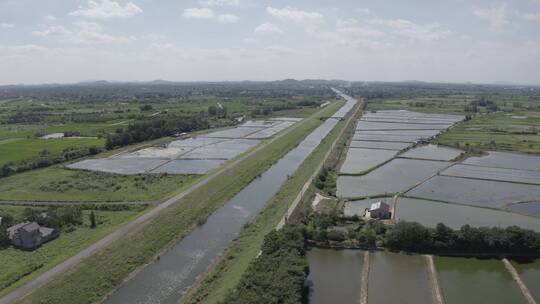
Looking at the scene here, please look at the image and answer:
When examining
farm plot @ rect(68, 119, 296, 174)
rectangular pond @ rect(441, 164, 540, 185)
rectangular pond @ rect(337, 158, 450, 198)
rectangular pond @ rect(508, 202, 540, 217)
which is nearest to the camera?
rectangular pond @ rect(508, 202, 540, 217)

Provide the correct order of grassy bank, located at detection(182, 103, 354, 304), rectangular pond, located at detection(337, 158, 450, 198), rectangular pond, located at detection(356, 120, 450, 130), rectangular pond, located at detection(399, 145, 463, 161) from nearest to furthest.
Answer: grassy bank, located at detection(182, 103, 354, 304), rectangular pond, located at detection(337, 158, 450, 198), rectangular pond, located at detection(399, 145, 463, 161), rectangular pond, located at detection(356, 120, 450, 130)

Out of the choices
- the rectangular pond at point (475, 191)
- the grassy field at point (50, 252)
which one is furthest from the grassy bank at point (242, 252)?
the rectangular pond at point (475, 191)

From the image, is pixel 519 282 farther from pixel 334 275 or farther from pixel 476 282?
pixel 334 275

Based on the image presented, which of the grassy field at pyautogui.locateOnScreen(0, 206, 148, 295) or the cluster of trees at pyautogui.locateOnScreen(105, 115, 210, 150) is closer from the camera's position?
the grassy field at pyautogui.locateOnScreen(0, 206, 148, 295)

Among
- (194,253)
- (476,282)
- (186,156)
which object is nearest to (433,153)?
(186,156)

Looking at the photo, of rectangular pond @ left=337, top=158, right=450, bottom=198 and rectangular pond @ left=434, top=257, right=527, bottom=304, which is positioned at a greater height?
rectangular pond @ left=337, top=158, right=450, bottom=198

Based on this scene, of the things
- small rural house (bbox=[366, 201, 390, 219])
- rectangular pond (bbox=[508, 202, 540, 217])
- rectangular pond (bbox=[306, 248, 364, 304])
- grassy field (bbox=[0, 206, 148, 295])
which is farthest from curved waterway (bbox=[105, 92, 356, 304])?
rectangular pond (bbox=[508, 202, 540, 217])

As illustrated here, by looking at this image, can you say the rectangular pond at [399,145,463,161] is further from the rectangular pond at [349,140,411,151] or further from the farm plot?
the farm plot
